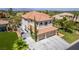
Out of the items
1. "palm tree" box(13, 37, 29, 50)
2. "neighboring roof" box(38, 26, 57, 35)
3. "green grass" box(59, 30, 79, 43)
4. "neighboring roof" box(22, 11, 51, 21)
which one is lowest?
"palm tree" box(13, 37, 29, 50)

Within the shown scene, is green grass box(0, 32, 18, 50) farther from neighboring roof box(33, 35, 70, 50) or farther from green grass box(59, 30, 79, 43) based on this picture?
green grass box(59, 30, 79, 43)

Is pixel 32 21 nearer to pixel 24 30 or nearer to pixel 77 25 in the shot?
pixel 24 30

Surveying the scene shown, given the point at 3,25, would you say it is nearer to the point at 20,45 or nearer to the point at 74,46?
the point at 20,45

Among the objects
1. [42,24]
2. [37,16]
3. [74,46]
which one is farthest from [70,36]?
[37,16]

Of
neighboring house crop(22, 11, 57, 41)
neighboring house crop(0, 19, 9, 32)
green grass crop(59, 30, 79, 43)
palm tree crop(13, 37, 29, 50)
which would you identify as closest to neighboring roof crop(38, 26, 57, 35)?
neighboring house crop(22, 11, 57, 41)

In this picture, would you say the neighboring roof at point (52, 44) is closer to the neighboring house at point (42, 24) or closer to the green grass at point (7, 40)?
the neighboring house at point (42, 24)
